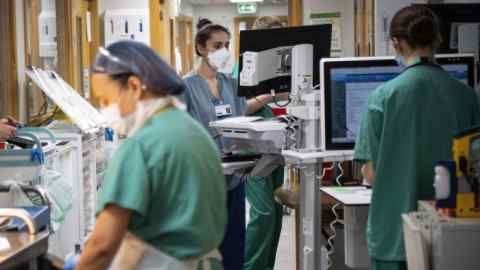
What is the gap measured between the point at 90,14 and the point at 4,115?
8.92 feet

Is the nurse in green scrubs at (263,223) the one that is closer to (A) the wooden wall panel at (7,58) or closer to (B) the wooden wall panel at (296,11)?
(A) the wooden wall panel at (7,58)

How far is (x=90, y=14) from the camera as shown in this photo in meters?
7.72

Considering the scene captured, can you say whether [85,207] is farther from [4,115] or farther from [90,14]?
[90,14]

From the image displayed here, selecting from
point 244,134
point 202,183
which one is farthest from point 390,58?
point 202,183

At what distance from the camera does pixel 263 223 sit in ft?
14.7

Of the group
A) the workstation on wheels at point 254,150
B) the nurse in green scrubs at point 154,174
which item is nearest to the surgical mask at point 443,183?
the workstation on wheels at point 254,150

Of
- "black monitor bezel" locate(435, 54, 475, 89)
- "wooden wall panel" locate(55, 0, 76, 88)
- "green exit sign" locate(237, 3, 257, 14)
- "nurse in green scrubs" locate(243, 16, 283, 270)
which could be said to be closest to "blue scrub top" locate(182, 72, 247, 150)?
"nurse in green scrubs" locate(243, 16, 283, 270)

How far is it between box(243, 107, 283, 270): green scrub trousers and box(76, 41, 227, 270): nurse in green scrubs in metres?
2.47

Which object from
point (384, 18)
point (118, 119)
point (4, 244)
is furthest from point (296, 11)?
point (118, 119)

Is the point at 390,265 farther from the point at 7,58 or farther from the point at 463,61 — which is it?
the point at 7,58

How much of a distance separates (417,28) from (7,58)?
11.1 ft

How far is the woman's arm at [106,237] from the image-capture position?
185 centimetres

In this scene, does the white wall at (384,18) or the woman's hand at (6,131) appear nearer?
the woman's hand at (6,131)

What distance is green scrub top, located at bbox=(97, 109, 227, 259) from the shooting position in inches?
72.7
